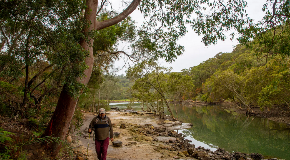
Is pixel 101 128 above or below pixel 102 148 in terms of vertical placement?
above

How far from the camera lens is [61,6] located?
3943 mm

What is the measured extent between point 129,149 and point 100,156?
10.4ft

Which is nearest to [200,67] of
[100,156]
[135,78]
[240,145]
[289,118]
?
[289,118]

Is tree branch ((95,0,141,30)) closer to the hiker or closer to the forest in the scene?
the forest

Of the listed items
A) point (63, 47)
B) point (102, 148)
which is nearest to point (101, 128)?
point (102, 148)

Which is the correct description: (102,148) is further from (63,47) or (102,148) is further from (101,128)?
(63,47)

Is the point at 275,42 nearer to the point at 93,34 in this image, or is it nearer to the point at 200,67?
the point at 93,34

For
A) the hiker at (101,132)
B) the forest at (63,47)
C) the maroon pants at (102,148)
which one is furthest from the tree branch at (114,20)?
the maroon pants at (102,148)

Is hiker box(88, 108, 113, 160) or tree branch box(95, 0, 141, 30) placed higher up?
tree branch box(95, 0, 141, 30)

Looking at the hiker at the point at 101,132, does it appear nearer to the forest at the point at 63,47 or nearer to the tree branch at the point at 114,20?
the forest at the point at 63,47

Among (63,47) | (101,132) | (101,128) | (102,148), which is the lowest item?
(102,148)

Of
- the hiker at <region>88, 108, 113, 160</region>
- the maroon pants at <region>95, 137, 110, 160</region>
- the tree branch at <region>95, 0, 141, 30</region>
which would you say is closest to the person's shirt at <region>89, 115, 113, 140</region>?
the hiker at <region>88, 108, 113, 160</region>

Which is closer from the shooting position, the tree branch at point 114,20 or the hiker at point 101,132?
the hiker at point 101,132

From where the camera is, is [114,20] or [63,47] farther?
[114,20]
